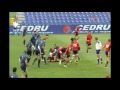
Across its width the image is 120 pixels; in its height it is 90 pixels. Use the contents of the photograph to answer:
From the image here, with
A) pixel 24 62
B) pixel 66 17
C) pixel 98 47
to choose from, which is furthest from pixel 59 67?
pixel 66 17

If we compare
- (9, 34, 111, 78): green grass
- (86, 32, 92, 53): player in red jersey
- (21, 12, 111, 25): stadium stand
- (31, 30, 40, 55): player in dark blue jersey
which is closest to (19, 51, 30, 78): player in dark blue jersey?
(9, 34, 111, 78): green grass

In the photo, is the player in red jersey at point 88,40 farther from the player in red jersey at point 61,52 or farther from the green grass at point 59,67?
the player in red jersey at point 61,52

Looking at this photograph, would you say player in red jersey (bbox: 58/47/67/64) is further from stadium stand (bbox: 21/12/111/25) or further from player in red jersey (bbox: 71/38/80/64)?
stadium stand (bbox: 21/12/111/25)

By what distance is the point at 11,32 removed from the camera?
23.3 metres

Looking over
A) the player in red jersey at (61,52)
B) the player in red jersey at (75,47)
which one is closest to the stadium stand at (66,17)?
the player in red jersey at (75,47)

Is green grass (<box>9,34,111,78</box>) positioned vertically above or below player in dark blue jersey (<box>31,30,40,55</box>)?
below

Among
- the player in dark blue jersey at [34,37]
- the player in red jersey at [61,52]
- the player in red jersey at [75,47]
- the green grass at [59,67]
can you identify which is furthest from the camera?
the player in red jersey at [75,47]

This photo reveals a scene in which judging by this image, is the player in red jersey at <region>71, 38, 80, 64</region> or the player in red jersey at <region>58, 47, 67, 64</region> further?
the player in red jersey at <region>71, 38, 80, 64</region>

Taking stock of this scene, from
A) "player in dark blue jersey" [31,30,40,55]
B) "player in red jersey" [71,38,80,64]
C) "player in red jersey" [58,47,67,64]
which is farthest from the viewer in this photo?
"player in red jersey" [71,38,80,64]

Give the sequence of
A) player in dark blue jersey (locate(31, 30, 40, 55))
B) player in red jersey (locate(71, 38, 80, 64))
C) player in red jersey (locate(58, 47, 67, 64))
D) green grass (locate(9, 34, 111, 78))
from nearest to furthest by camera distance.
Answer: green grass (locate(9, 34, 111, 78))
player in dark blue jersey (locate(31, 30, 40, 55))
player in red jersey (locate(58, 47, 67, 64))
player in red jersey (locate(71, 38, 80, 64))

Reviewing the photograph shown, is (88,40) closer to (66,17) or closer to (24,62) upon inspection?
(66,17)

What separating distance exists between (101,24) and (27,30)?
235 cm
